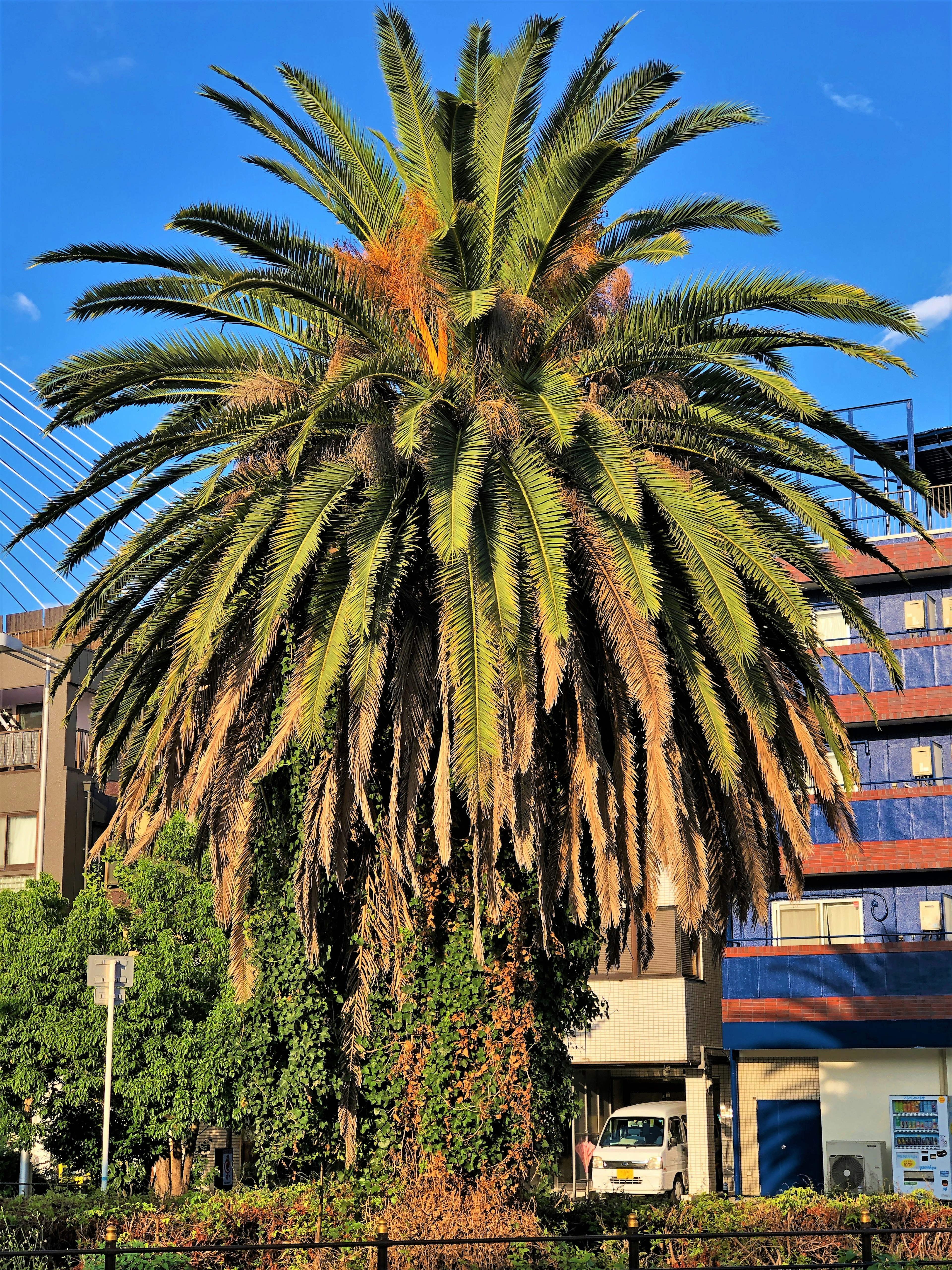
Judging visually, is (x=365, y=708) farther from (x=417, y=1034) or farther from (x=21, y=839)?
(x=21, y=839)

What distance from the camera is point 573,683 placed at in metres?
13.0

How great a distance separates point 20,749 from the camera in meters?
38.1

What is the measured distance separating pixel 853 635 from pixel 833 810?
19.8m

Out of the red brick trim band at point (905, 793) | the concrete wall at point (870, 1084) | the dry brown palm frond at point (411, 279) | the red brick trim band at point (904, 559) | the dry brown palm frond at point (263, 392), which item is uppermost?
the red brick trim band at point (904, 559)

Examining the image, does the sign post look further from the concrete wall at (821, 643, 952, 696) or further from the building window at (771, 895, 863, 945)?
the concrete wall at (821, 643, 952, 696)

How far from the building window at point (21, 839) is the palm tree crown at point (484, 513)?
24.3 m

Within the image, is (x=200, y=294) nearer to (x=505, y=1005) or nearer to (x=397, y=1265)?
(x=505, y=1005)

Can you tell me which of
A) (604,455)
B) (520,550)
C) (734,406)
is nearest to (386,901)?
(520,550)

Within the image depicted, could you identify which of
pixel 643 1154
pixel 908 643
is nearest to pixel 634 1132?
pixel 643 1154

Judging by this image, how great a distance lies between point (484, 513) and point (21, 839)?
28924mm

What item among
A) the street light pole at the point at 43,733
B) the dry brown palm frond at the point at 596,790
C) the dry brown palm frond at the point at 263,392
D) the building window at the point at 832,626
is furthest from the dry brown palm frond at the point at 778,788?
the street light pole at the point at 43,733

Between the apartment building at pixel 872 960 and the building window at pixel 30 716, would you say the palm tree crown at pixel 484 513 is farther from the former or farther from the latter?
the building window at pixel 30 716

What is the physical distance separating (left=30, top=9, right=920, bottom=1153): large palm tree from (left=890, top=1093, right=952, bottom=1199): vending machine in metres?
16.7

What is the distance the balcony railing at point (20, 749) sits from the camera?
1489 inches
